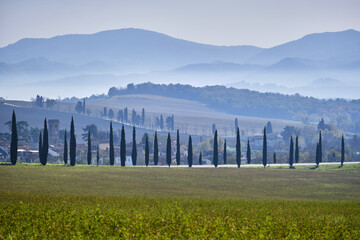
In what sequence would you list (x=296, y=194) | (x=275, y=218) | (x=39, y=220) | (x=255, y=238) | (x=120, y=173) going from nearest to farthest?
(x=255, y=238) → (x=39, y=220) → (x=275, y=218) → (x=296, y=194) → (x=120, y=173)

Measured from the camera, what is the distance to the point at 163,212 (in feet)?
104

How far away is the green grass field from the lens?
82.7 ft

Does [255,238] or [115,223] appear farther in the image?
[115,223]

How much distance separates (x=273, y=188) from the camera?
76562mm

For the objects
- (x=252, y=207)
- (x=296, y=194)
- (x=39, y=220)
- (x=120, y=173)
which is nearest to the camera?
(x=39, y=220)

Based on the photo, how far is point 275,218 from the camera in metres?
31.1

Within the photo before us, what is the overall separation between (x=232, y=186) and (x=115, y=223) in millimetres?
52767

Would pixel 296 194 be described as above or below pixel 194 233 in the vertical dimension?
below

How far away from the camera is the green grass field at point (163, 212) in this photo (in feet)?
82.7

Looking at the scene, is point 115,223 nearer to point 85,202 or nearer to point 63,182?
point 85,202

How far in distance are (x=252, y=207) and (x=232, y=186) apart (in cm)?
3876

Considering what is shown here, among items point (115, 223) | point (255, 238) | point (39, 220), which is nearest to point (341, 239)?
point (255, 238)

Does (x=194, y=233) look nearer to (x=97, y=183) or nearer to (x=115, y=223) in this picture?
(x=115, y=223)

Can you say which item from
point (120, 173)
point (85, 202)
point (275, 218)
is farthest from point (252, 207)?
point (120, 173)
